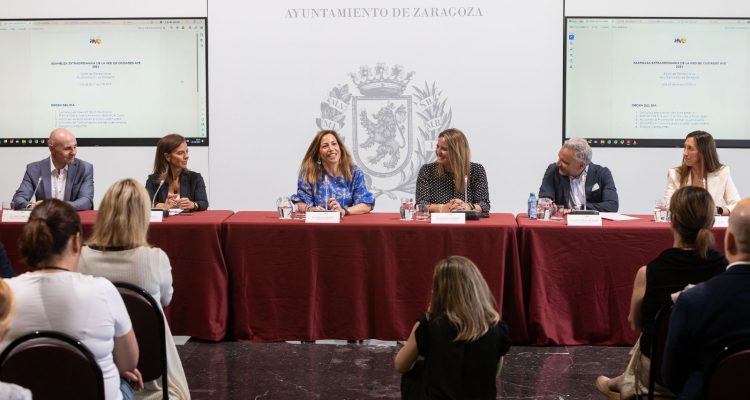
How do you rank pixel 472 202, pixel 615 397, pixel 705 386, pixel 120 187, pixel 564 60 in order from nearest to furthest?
pixel 705 386 < pixel 120 187 < pixel 615 397 < pixel 472 202 < pixel 564 60

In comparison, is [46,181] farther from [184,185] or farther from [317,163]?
[317,163]

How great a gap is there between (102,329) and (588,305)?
258 cm

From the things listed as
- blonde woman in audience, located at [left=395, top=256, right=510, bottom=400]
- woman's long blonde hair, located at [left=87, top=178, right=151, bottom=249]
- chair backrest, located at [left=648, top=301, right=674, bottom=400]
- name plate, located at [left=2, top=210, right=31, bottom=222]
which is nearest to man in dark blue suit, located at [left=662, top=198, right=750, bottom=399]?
chair backrest, located at [left=648, top=301, right=674, bottom=400]

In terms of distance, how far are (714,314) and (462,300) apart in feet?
2.02

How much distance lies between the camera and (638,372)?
2557 millimetres

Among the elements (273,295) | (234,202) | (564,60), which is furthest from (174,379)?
(564,60)

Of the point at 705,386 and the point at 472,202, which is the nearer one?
the point at 705,386

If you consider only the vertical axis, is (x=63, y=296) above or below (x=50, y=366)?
above

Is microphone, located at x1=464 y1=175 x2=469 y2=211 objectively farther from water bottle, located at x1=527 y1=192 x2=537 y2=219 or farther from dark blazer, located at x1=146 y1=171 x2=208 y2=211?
dark blazer, located at x1=146 y1=171 x2=208 y2=211

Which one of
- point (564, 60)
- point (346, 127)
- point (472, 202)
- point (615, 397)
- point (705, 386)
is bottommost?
point (615, 397)

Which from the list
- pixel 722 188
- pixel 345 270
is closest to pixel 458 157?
pixel 345 270

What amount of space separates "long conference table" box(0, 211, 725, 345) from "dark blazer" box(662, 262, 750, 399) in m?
1.84

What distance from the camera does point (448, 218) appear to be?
12.8ft

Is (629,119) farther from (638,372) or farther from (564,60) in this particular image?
(638,372)
